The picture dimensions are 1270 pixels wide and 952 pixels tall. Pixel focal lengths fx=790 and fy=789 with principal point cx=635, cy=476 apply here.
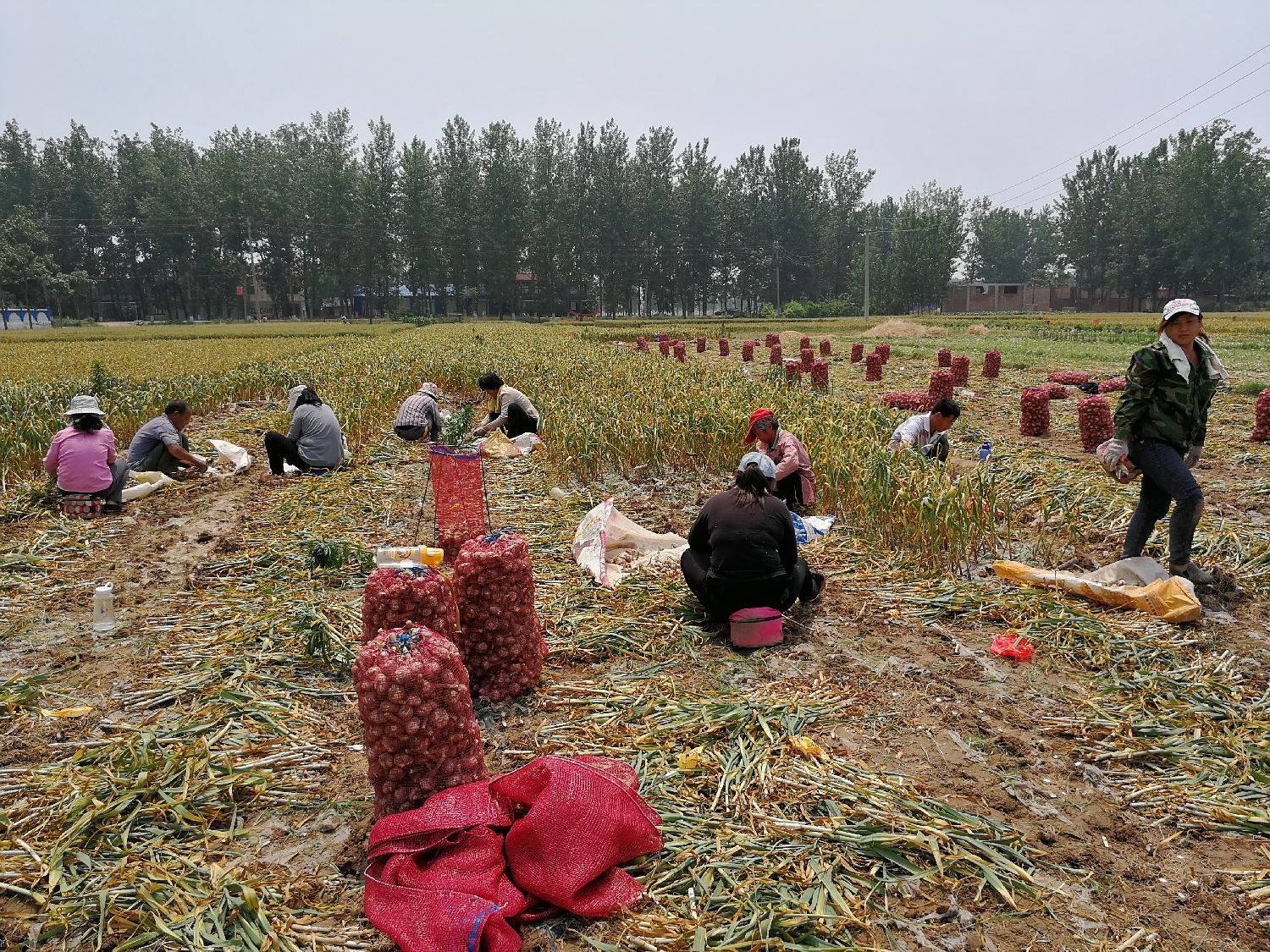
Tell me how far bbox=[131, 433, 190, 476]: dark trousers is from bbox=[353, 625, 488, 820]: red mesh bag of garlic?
7429 millimetres

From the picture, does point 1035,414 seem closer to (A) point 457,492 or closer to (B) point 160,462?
(A) point 457,492

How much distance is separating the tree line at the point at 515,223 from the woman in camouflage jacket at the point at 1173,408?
67.7m

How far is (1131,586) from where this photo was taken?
5090mm

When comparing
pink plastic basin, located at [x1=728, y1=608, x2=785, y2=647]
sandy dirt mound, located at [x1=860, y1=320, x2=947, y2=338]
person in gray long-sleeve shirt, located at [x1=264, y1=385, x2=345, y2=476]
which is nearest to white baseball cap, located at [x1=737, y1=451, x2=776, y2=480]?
pink plastic basin, located at [x1=728, y1=608, x2=785, y2=647]

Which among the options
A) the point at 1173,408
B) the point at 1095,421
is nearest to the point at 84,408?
the point at 1173,408

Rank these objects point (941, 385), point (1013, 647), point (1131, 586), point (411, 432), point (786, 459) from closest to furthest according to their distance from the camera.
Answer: point (1013, 647)
point (1131, 586)
point (786, 459)
point (411, 432)
point (941, 385)

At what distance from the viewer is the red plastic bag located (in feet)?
15.0

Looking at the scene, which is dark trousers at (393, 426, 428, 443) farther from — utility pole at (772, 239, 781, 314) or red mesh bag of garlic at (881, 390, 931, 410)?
utility pole at (772, 239, 781, 314)

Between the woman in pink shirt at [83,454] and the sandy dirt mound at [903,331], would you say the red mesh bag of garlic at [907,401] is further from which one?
the sandy dirt mound at [903,331]

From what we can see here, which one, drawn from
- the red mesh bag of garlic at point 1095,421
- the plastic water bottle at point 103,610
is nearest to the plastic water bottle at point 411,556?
the plastic water bottle at point 103,610

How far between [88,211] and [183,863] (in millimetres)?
97230

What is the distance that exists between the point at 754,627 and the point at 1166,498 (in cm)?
291

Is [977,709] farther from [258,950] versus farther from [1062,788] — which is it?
[258,950]

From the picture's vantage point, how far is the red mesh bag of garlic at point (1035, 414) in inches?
437
